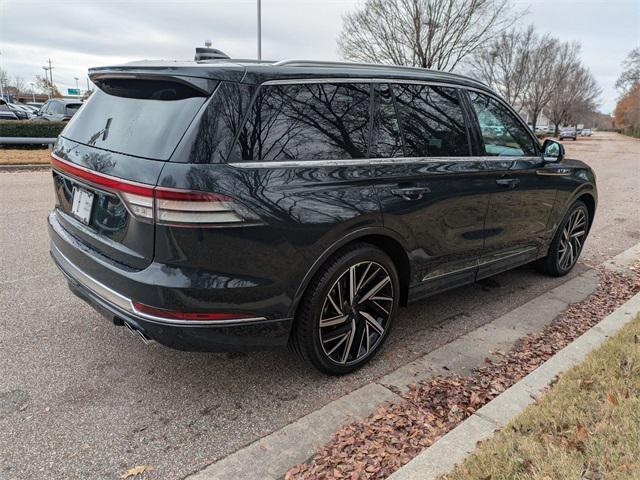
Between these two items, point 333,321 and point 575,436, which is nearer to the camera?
point 575,436

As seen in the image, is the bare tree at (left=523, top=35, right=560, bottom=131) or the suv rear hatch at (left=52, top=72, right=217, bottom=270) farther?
the bare tree at (left=523, top=35, right=560, bottom=131)

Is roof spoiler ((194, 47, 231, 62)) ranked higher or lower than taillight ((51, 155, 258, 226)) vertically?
higher

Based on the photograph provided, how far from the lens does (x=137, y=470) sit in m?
2.31

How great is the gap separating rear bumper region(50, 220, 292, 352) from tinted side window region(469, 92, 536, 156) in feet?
7.82

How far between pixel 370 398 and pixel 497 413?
0.73 m

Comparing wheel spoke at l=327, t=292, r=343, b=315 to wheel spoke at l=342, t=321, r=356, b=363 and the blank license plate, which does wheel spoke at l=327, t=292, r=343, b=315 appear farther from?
the blank license plate

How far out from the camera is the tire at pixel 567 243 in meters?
5.09

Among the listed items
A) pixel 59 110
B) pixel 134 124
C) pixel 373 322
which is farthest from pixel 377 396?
pixel 59 110

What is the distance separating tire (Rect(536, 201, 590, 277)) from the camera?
16.7ft

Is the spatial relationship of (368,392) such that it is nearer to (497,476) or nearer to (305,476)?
(305,476)

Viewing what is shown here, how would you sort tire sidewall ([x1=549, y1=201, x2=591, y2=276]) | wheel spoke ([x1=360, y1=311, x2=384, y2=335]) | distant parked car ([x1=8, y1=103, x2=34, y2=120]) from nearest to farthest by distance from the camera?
wheel spoke ([x1=360, y1=311, x2=384, y2=335]), tire sidewall ([x1=549, y1=201, x2=591, y2=276]), distant parked car ([x1=8, y1=103, x2=34, y2=120])

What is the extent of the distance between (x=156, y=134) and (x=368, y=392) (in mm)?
1951

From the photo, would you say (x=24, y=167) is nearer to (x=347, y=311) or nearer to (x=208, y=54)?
(x=208, y=54)

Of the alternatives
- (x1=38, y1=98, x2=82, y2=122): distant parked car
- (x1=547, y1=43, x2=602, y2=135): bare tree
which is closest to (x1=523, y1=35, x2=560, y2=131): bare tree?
(x1=547, y1=43, x2=602, y2=135): bare tree
